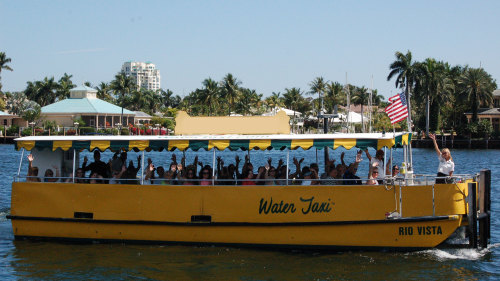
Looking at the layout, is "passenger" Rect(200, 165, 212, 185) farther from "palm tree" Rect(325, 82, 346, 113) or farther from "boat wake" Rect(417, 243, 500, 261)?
"palm tree" Rect(325, 82, 346, 113)

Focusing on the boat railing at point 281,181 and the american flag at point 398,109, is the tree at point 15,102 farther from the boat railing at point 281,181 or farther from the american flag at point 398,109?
the american flag at point 398,109

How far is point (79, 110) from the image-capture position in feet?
309

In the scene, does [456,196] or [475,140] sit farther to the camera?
[475,140]

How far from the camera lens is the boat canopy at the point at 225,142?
1324 centimetres

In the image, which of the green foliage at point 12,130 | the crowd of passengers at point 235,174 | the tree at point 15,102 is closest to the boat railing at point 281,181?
the crowd of passengers at point 235,174

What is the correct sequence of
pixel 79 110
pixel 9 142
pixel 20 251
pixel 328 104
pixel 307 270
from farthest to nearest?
pixel 328 104, pixel 79 110, pixel 9 142, pixel 20 251, pixel 307 270

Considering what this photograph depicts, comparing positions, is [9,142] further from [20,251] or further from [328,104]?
[20,251]

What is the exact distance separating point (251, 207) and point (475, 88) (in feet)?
258

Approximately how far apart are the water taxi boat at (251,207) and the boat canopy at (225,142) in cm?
2

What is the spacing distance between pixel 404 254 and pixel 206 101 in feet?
334

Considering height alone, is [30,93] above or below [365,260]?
above

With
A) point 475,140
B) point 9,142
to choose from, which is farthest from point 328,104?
point 9,142

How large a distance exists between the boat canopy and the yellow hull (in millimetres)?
924

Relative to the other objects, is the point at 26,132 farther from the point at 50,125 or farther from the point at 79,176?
the point at 79,176
